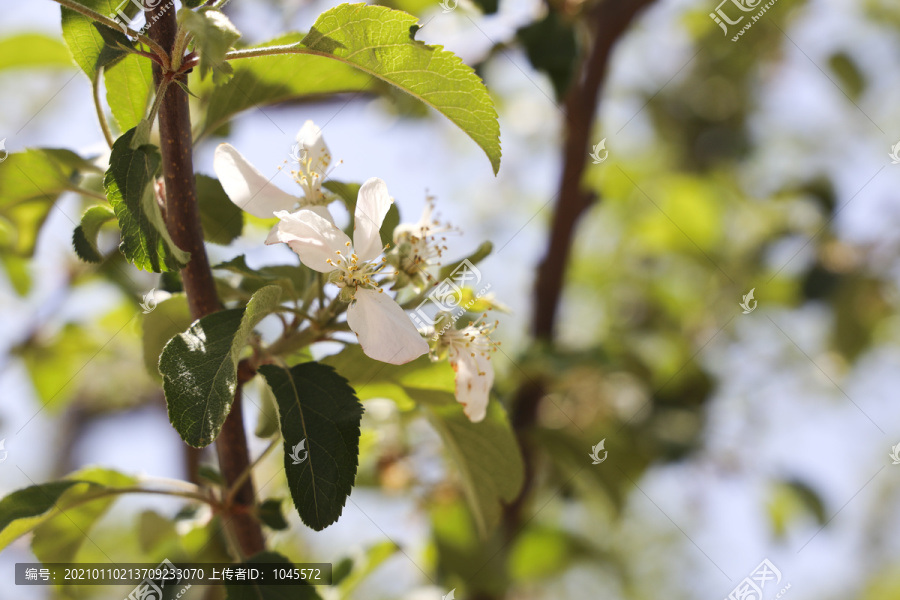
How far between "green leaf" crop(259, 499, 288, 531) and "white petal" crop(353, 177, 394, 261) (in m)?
0.38

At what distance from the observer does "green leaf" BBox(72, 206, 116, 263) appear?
0.81m

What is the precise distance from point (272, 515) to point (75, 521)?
32 centimetres

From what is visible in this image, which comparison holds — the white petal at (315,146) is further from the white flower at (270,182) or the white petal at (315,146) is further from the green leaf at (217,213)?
the green leaf at (217,213)

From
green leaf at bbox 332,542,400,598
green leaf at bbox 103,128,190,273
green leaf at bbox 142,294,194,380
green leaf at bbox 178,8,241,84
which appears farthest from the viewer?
green leaf at bbox 332,542,400,598

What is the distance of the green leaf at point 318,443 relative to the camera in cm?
70

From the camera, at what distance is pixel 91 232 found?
0.81 meters

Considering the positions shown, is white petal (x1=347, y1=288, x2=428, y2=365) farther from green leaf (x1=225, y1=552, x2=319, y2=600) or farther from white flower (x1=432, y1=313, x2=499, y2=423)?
green leaf (x1=225, y1=552, x2=319, y2=600)

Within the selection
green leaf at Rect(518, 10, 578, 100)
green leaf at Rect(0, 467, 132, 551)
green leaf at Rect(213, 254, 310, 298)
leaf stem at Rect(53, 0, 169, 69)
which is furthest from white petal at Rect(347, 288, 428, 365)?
green leaf at Rect(518, 10, 578, 100)

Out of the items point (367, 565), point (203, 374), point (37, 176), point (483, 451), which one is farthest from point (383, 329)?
point (367, 565)

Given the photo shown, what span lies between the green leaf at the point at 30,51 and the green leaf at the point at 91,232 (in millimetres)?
903

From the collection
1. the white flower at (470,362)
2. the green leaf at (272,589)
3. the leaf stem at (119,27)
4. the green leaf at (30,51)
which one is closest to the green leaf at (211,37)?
the leaf stem at (119,27)

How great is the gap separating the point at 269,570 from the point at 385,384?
0.91ft

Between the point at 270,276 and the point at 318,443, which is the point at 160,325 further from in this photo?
the point at 318,443

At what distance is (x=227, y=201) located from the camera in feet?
3.18
